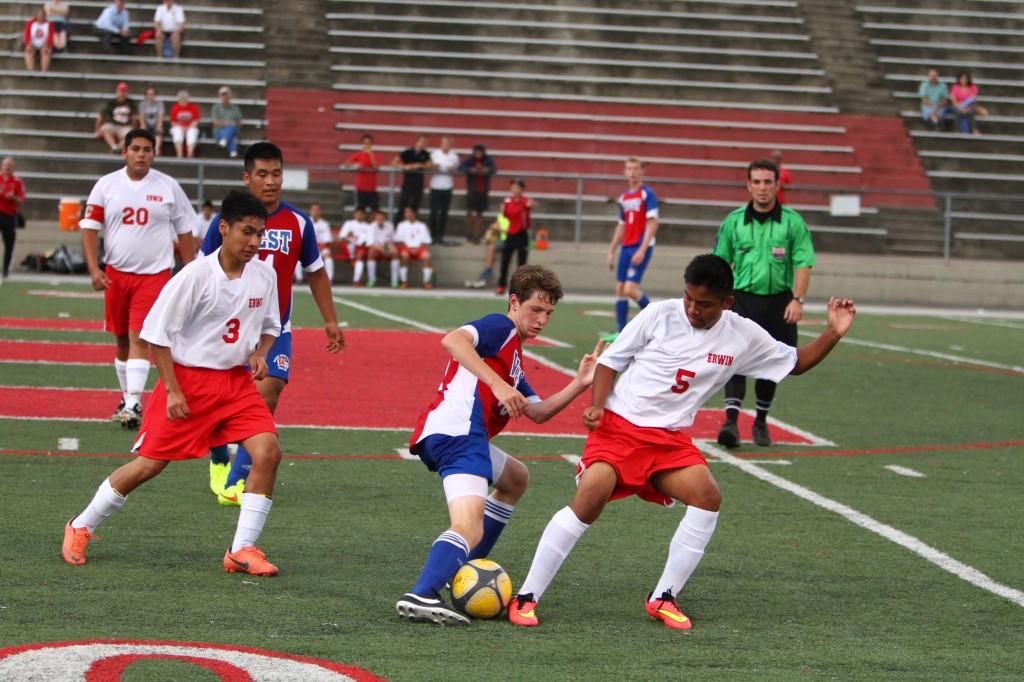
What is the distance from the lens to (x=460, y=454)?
245 inches

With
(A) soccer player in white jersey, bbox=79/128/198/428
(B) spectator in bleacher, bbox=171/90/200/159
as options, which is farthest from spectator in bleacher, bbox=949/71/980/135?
(A) soccer player in white jersey, bbox=79/128/198/428

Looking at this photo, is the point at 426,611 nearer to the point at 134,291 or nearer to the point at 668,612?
the point at 668,612

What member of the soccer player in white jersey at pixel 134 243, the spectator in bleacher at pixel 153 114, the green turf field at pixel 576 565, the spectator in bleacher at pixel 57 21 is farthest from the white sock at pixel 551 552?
the spectator in bleacher at pixel 57 21

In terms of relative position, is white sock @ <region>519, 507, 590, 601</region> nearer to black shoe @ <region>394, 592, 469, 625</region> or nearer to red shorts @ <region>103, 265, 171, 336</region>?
black shoe @ <region>394, 592, 469, 625</region>

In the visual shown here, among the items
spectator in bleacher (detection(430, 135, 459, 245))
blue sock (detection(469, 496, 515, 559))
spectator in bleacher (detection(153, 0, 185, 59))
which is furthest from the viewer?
spectator in bleacher (detection(153, 0, 185, 59))

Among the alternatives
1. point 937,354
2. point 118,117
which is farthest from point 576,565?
point 118,117

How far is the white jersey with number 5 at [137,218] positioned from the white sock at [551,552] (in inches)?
219

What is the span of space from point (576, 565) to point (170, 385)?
2.03 m

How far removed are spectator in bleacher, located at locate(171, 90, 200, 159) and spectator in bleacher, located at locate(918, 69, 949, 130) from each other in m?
15.8

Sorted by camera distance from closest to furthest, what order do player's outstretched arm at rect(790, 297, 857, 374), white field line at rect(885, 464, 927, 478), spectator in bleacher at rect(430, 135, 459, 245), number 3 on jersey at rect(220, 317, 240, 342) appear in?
1. player's outstretched arm at rect(790, 297, 857, 374)
2. number 3 on jersey at rect(220, 317, 240, 342)
3. white field line at rect(885, 464, 927, 478)
4. spectator in bleacher at rect(430, 135, 459, 245)

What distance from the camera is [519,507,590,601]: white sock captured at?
20.1ft

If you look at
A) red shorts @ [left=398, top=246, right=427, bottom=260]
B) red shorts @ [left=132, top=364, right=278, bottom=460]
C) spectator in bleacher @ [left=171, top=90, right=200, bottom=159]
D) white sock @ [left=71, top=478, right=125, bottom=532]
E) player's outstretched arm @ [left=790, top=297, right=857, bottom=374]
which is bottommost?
white sock @ [left=71, top=478, right=125, bottom=532]

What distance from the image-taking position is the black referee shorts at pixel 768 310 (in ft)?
36.6

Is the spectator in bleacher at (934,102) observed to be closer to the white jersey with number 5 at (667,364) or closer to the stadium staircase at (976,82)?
the stadium staircase at (976,82)
